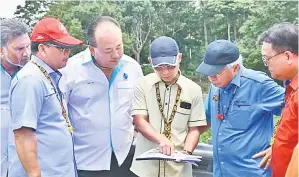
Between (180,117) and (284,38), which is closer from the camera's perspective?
(284,38)

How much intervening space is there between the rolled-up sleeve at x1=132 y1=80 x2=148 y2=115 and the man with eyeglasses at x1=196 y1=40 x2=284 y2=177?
42 cm

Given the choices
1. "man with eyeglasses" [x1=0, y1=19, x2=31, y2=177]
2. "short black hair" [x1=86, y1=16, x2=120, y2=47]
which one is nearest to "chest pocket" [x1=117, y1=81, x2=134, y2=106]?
"short black hair" [x1=86, y1=16, x2=120, y2=47]

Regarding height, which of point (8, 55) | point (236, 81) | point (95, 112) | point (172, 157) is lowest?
point (172, 157)

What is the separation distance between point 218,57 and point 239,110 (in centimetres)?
34

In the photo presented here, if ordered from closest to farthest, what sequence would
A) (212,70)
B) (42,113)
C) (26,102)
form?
1. (26,102)
2. (42,113)
3. (212,70)

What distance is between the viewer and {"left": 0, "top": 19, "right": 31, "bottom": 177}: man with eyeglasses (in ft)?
10.2

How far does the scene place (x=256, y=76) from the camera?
8.82 ft

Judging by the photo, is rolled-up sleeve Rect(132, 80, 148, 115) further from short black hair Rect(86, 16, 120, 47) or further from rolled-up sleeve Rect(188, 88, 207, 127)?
short black hair Rect(86, 16, 120, 47)

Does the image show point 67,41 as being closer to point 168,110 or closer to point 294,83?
point 168,110

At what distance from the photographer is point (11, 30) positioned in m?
3.12

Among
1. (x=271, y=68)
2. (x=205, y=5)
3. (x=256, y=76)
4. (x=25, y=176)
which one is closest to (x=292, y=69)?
(x=271, y=68)


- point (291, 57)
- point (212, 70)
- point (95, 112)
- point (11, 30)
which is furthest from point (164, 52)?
point (11, 30)

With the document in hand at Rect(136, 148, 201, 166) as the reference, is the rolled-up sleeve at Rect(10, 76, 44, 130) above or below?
above

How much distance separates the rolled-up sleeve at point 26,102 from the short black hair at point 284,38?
4.24 feet
